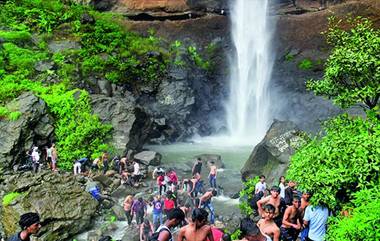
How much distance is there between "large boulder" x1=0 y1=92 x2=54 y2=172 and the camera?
56.4 feet

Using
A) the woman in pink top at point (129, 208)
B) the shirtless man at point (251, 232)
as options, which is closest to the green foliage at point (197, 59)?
the woman in pink top at point (129, 208)

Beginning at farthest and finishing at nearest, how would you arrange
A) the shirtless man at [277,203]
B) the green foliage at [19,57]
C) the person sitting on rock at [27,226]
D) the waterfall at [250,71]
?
the waterfall at [250,71], the green foliage at [19,57], the shirtless man at [277,203], the person sitting on rock at [27,226]

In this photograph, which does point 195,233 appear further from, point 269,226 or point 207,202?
point 207,202

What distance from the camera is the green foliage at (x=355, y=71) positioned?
350 inches

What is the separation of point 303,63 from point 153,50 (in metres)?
12.3

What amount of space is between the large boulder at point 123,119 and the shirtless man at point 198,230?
1489 centimetres

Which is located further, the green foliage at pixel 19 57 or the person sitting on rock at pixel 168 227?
the green foliage at pixel 19 57

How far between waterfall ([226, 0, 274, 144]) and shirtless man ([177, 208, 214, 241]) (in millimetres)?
24005

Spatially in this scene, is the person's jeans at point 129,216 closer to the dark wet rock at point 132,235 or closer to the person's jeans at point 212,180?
the dark wet rock at point 132,235

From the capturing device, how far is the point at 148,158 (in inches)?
771

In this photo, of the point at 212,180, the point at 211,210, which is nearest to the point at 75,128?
the point at 212,180

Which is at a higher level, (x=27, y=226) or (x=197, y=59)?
(x=197, y=59)

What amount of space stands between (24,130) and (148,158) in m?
6.11

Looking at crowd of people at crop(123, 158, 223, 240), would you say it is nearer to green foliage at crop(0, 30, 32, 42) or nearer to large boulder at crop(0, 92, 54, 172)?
large boulder at crop(0, 92, 54, 172)
